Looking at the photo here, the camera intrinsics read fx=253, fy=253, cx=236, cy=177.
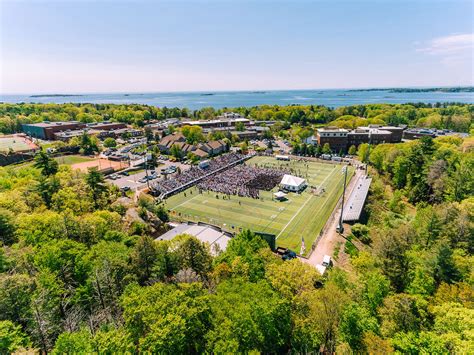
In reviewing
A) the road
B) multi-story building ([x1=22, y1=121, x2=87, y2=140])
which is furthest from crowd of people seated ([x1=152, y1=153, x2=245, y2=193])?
multi-story building ([x1=22, y1=121, x2=87, y2=140])

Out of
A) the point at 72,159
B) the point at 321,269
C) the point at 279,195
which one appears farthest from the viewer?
the point at 72,159

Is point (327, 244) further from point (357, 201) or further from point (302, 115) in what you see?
point (302, 115)

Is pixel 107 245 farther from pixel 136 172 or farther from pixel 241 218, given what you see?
pixel 136 172

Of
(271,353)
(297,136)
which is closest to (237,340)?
(271,353)

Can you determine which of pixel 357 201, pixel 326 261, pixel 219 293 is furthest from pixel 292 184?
pixel 219 293

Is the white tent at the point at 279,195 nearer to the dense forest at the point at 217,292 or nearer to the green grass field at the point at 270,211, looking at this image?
the green grass field at the point at 270,211

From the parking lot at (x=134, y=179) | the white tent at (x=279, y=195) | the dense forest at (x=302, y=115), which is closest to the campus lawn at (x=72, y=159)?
the parking lot at (x=134, y=179)
